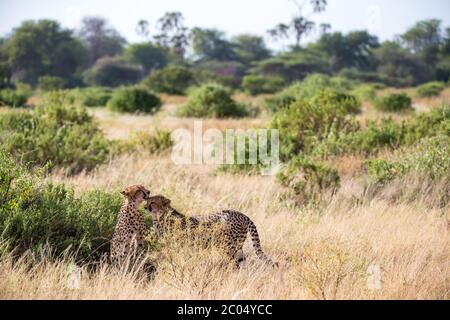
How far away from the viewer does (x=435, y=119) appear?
9.46 meters

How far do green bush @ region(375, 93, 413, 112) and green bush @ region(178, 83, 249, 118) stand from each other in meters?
4.96

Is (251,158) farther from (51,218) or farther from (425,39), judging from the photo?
(425,39)

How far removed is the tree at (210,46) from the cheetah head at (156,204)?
54.4 metres

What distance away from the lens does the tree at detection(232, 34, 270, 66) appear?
59.5 metres

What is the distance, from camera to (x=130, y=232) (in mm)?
4168

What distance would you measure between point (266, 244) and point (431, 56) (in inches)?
1692

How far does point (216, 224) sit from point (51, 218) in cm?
128

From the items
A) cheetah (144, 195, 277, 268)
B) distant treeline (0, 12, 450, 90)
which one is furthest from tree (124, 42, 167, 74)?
cheetah (144, 195, 277, 268)

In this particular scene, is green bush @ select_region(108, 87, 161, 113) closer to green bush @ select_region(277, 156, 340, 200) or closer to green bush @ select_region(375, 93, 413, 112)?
green bush @ select_region(375, 93, 413, 112)

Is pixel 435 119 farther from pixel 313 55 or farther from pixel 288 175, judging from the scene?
pixel 313 55

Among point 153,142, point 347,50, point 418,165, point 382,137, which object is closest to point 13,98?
point 153,142

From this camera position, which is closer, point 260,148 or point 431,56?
point 260,148
